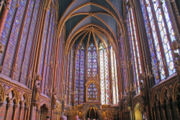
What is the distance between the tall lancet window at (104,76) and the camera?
979 inches

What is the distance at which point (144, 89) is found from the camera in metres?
11.7

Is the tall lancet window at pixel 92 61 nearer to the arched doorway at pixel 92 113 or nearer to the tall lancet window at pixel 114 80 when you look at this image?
the tall lancet window at pixel 114 80

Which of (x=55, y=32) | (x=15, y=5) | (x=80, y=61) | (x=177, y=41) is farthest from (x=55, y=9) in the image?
(x=177, y=41)

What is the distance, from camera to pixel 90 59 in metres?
27.8

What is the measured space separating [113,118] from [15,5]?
17583mm

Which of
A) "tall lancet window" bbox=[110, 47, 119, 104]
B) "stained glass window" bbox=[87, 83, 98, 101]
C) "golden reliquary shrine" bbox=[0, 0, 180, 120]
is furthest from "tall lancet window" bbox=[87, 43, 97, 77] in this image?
"tall lancet window" bbox=[110, 47, 119, 104]

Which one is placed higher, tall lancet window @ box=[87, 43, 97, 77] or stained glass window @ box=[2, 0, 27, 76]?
tall lancet window @ box=[87, 43, 97, 77]

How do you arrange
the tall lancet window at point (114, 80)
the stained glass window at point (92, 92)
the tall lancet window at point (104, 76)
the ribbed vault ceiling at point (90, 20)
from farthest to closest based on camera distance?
the tall lancet window at point (104, 76) → the stained glass window at point (92, 92) → the tall lancet window at point (114, 80) → the ribbed vault ceiling at point (90, 20)

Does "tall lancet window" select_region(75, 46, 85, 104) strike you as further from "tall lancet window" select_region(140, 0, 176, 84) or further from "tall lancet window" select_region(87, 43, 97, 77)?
"tall lancet window" select_region(140, 0, 176, 84)

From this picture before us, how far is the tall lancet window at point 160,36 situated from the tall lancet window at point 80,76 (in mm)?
15623

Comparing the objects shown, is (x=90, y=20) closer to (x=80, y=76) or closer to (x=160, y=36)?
(x=80, y=76)

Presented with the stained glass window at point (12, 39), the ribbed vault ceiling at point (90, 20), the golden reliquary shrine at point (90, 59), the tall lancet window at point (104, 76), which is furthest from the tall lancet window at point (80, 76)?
the stained glass window at point (12, 39)

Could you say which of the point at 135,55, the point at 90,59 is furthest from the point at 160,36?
the point at 90,59

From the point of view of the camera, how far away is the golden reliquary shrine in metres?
8.79
